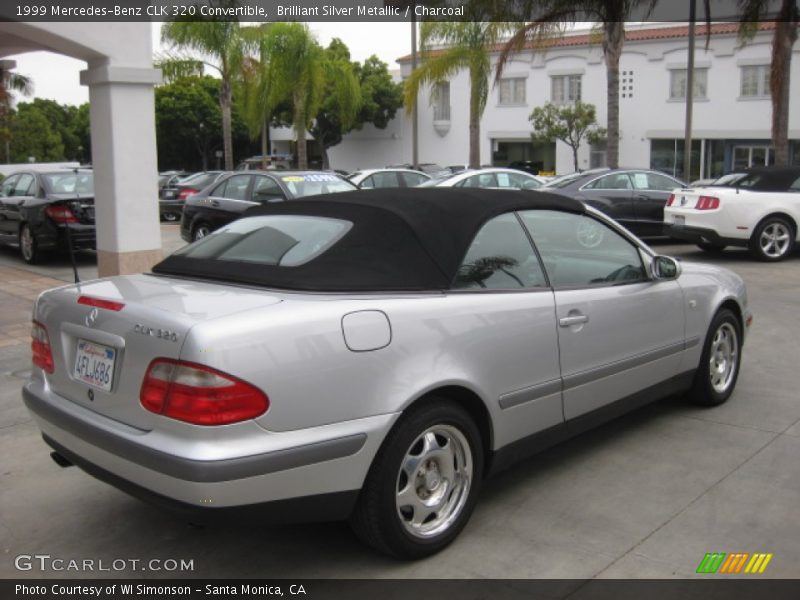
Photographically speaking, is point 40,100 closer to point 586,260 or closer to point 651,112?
point 651,112

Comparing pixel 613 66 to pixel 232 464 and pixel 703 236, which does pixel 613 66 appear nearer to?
pixel 703 236

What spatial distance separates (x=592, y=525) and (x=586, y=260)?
151 cm

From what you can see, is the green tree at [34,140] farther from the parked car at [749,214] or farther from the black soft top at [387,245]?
the black soft top at [387,245]

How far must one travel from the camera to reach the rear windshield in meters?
3.70

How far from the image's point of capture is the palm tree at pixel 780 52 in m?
19.3

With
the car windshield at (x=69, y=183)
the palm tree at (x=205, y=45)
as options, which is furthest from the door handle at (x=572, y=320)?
the palm tree at (x=205, y=45)

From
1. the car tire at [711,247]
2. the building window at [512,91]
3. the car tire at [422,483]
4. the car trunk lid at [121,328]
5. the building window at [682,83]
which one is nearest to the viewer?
the car trunk lid at [121,328]

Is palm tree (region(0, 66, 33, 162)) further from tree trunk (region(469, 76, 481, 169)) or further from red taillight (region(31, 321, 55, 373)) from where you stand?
red taillight (region(31, 321, 55, 373))

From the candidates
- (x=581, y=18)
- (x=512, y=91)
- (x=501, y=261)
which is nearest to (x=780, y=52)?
(x=581, y=18)

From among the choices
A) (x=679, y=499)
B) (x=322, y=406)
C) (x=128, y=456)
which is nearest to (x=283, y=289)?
(x=322, y=406)

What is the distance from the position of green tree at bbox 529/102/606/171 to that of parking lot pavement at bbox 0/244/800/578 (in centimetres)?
3651

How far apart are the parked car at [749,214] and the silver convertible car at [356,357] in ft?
26.3

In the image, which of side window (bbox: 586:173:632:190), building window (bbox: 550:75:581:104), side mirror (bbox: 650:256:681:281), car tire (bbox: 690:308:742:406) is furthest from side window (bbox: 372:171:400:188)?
building window (bbox: 550:75:581:104)

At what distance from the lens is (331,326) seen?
10.3 feet
